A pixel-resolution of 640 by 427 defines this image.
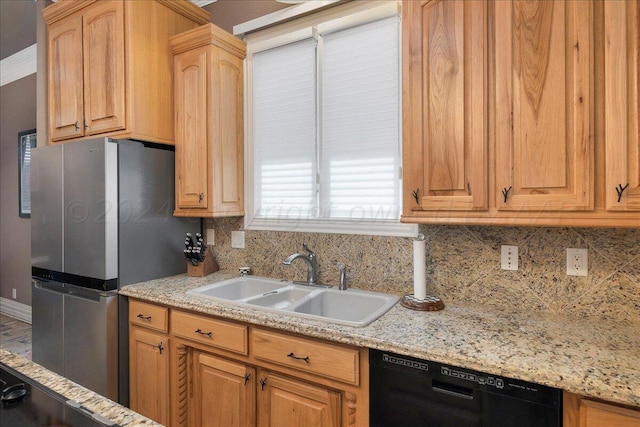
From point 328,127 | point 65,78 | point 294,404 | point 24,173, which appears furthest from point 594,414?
point 24,173

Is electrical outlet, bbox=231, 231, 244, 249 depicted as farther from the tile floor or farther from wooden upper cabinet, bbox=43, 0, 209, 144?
the tile floor

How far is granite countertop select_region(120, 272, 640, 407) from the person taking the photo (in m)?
1.02

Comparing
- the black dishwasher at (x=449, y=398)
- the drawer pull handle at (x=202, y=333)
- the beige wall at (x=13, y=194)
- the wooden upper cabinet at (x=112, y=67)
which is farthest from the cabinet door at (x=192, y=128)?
the beige wall at (x=13, y=194)

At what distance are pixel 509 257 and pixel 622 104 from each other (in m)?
0.76

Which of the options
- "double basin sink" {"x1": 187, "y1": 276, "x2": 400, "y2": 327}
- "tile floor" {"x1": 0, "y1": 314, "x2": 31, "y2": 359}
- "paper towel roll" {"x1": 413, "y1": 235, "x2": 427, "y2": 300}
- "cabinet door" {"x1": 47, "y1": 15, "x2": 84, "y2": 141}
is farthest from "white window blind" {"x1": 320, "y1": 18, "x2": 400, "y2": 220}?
"tile floor" {"x1": 0, "y1": 314, "x2": 31, "y2": 359}

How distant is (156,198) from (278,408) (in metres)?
1.50

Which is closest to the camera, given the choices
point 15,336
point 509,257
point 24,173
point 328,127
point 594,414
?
point 594,414

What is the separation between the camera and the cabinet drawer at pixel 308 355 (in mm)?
1376

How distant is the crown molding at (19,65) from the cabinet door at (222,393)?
4200mm

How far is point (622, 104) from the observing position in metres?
1.18

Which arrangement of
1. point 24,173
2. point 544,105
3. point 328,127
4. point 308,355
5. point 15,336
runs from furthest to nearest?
point 24,173
point 15,336
point 328,127
point 308,355
point 544,105

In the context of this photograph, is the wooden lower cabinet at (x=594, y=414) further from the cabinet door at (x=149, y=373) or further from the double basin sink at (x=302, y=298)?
the cabinet door at (x=149, y=373)

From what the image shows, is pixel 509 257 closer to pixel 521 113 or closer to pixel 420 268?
pixel 420 268

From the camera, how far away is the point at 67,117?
2.43m
